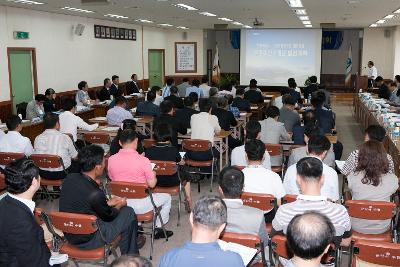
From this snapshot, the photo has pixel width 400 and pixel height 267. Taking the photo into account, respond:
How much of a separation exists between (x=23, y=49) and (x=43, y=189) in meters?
5.32

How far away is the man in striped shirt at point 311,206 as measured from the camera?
295 cm

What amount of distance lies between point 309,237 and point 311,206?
100 centimetres

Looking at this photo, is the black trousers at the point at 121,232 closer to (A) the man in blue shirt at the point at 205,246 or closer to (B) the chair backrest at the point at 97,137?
(A) the man in blue shirt at the point at 205,246

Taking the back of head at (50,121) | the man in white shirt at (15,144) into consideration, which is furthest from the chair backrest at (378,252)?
the man in white shirt at (15,144)

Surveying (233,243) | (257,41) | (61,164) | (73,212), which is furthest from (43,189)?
(257,41)

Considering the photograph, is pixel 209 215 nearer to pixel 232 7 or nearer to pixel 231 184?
pixel 231 184

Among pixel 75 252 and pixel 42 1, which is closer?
pixel 75 252

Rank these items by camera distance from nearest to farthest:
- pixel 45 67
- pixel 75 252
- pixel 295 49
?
pixel 75 252, pixel 45 67, pixel 295 49

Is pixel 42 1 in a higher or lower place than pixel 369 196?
higher

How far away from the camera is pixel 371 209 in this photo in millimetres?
3463

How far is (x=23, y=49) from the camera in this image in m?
10.3

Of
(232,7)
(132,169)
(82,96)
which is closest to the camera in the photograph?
(132,169)

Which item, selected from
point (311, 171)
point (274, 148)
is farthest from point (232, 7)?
point (311, 171)

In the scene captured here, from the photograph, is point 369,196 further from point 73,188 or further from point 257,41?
point 257,41
